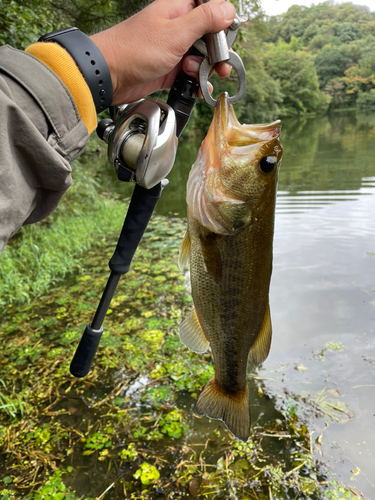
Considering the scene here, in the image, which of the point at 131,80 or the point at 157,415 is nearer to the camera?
the point at 131,80

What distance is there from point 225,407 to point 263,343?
377 millimetres

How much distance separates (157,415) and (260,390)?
0.95 m

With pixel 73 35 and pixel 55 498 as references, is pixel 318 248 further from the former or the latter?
pixel 73 35

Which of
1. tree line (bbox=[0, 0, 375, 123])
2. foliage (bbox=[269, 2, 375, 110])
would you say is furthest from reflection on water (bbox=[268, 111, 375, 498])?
foliage (bbox=[269, 2, 375, 110])

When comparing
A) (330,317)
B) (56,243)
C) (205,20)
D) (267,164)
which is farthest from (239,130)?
(56,243)

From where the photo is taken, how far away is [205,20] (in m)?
1.43

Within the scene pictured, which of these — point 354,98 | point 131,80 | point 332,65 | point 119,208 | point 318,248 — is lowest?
point 318,248

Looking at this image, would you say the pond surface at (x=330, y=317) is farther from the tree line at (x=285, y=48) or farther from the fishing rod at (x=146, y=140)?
the tree line at (x=285, y=48)

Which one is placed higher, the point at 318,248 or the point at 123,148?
the point at 123,148

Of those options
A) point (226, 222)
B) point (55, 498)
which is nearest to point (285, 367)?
point (55, 498)

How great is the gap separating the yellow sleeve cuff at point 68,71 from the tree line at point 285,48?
1.09 m

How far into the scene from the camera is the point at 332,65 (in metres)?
72.9

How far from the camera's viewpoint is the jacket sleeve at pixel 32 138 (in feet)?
3.08

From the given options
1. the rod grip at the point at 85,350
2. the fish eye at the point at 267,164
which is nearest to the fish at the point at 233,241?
the fish eye at the point at 267,164
